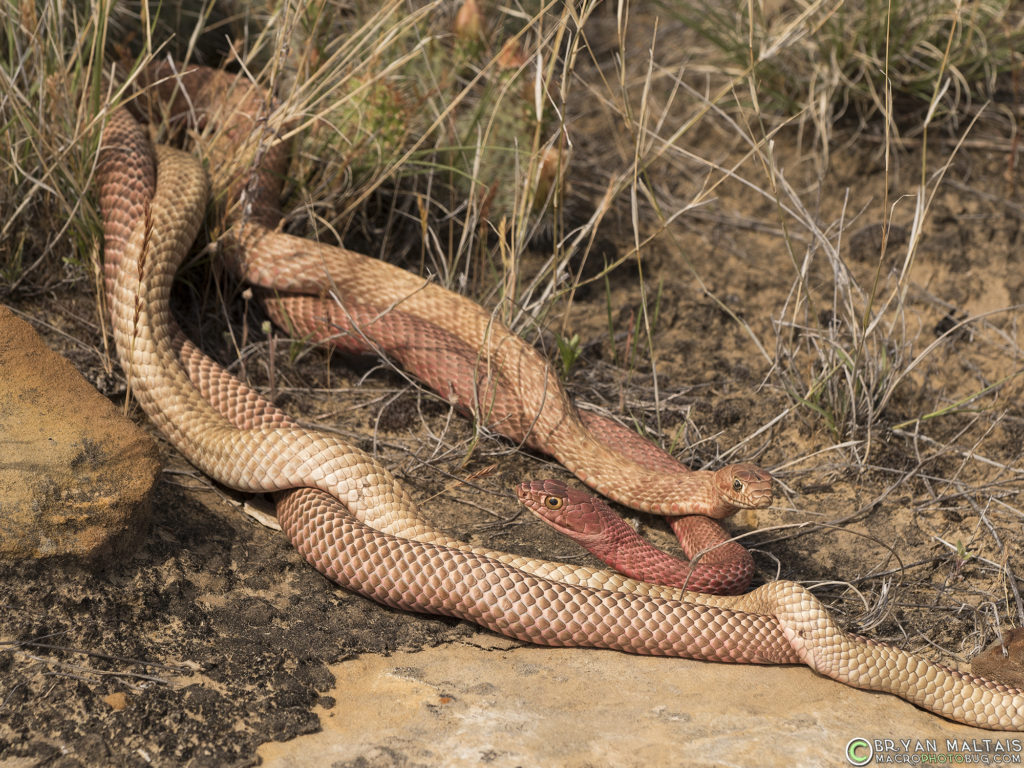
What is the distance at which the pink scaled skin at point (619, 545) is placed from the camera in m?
3.51

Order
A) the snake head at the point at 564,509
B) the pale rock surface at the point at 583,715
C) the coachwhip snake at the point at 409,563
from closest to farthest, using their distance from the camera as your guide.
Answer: the pale rock surface at the point at 583,715 < the coachwhip snake at the point at 409,563 < the snake head at the point at 564,509

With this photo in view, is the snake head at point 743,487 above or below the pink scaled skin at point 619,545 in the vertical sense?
above

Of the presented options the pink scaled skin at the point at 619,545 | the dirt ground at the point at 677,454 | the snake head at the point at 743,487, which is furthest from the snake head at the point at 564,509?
the snake head at the point at 743,487

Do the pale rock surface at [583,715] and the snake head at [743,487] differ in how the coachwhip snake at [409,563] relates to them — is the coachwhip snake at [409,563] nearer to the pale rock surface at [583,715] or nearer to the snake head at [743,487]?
the pale rock surface at [583,715]

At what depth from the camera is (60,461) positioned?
308 cm

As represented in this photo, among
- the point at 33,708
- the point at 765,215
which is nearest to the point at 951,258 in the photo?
the point at 765,215

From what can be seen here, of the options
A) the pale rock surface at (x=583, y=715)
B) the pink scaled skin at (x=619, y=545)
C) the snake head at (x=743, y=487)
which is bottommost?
the pale rock surface at (x=583, y=715)

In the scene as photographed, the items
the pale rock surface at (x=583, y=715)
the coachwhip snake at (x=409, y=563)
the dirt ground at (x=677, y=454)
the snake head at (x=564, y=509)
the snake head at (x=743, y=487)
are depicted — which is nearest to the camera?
the pale rock surface at (x=583, y=715)

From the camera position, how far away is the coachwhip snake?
3111 millimetres

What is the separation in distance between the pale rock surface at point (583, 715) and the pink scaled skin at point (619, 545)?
0.38 metres

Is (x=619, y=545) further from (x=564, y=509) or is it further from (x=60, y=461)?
(x=60, y=461)

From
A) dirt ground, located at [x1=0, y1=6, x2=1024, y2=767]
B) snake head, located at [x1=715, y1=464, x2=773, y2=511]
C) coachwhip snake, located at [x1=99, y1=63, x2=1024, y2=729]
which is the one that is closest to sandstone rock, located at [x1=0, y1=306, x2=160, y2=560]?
dirt ground, located at [x1=0, y1=6, x2=1024, y2=767]

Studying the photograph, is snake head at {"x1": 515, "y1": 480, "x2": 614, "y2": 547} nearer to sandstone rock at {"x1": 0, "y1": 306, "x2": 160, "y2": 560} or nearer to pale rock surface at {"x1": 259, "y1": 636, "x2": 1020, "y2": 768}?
pale rock surface at {"x1": 259, "y1": 636, "x2": 1020, "y2": 768}

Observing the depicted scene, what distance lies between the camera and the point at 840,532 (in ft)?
13.1
